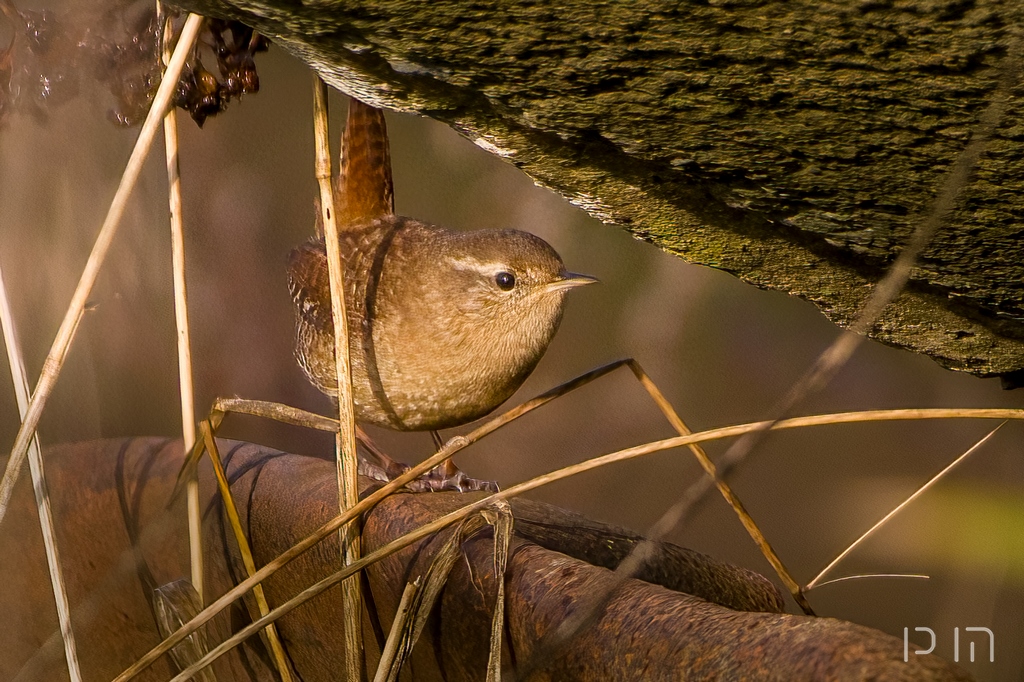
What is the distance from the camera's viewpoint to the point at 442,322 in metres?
1.03

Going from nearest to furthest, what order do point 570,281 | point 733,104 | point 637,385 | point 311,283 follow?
point 733,104, point 570,281, point 311,283, point 637,385

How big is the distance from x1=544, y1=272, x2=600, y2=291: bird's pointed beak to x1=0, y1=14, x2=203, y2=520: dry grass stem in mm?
533

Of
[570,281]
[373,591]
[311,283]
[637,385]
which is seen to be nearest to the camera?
[373,591]

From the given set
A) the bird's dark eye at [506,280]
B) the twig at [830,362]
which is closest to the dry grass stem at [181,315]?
the bird's dark eye at [506,280]

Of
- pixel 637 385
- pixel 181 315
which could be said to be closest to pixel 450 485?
pixel 181 315

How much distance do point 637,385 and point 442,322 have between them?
0.95m

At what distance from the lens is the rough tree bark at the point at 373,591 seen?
0.42m

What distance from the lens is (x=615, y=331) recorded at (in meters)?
1.76

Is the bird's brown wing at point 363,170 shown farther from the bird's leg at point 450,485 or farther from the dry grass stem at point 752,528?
the dry grass stem at point 752,528

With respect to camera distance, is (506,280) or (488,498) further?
(506,280)

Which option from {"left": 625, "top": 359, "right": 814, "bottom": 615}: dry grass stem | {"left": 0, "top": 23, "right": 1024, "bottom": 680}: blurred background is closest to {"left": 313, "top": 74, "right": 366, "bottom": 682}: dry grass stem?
{"left": 625, "top": 359, "right": 814, "bottom": 615}: dry grass stem

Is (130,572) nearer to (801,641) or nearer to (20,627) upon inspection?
(20,627)

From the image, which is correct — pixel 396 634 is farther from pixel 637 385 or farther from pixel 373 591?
pixel 637 385

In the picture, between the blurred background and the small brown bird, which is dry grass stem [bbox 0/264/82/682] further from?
the blurred background
